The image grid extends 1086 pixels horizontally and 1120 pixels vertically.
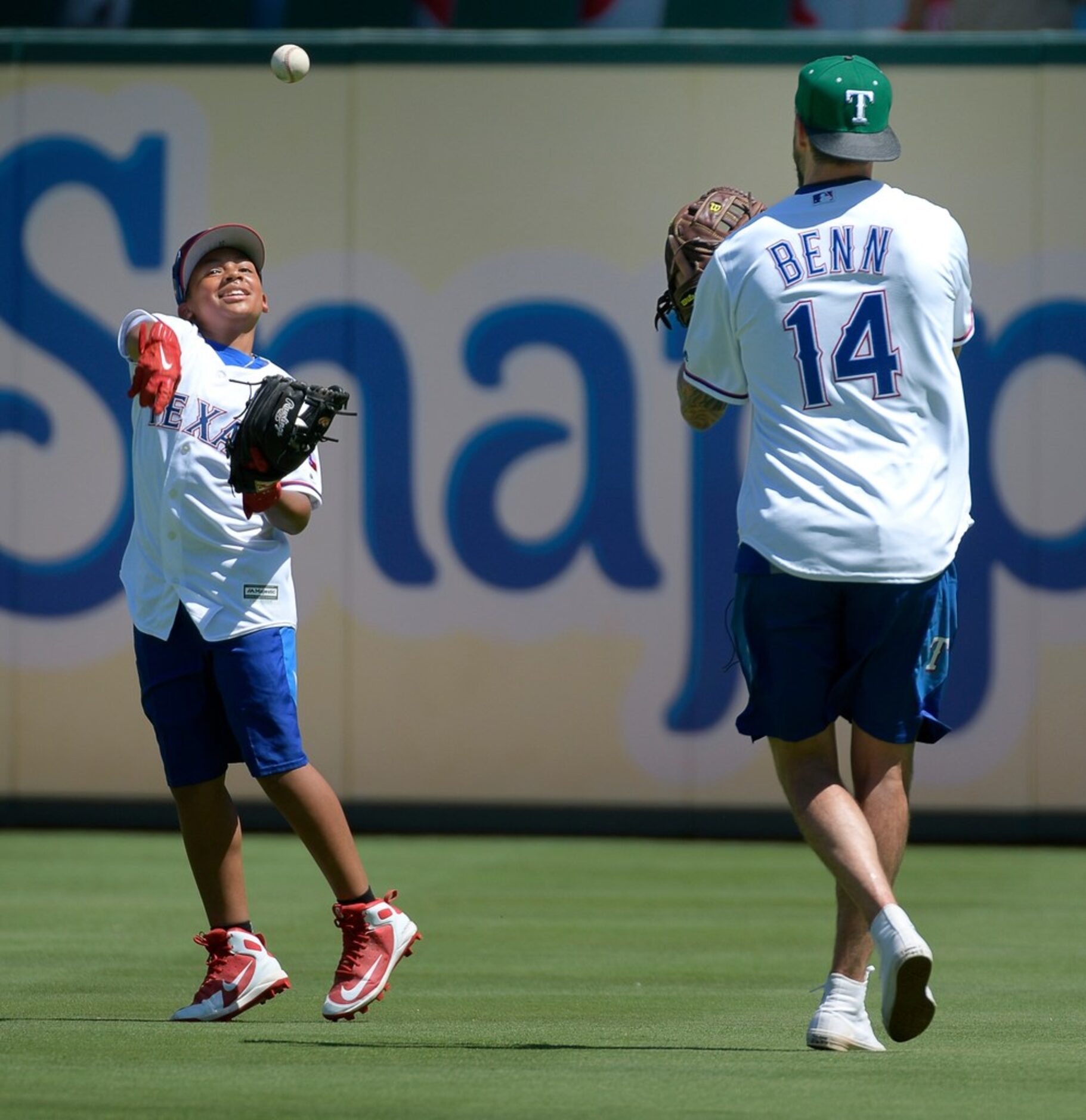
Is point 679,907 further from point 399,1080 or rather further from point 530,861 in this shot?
point 399,1080

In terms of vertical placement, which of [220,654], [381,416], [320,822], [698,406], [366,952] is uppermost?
[698,406]

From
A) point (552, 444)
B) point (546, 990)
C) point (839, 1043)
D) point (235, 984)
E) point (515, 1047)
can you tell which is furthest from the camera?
point (552, 444)

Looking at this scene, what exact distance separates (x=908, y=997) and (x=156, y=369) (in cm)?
235

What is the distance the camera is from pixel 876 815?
4.50m

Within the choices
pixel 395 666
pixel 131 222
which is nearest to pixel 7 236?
pixel 131 222

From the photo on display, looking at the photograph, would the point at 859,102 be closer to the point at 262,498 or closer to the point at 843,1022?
the point at 262,498

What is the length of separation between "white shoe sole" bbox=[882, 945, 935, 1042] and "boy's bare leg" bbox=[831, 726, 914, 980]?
0.38 m

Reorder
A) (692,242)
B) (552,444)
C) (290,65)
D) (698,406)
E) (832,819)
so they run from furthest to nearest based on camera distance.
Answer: (552,444), (290,65), (692,242), (698,406), (832,819)

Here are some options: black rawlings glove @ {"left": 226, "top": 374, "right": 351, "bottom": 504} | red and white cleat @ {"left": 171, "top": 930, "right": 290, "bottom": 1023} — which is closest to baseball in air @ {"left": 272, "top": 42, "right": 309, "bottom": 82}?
black rawlings glove @ {"left": 226, "top": 374, "right": 351, "bottom": 504}

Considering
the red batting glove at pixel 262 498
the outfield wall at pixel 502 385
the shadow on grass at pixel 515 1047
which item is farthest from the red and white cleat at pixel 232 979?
the outfield wall at pixel 502 385

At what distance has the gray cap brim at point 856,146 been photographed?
4473 millimetres

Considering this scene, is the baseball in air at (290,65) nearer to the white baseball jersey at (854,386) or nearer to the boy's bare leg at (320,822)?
the boy's bare leg at (320,822)

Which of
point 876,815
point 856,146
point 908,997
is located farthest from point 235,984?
point 856,146

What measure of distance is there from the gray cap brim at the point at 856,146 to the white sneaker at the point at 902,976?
1568 mm
